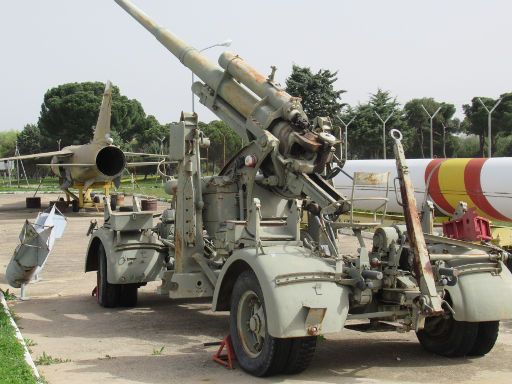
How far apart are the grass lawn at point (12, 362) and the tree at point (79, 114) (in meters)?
70.8

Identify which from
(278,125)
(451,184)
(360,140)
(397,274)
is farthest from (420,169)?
(360,140)

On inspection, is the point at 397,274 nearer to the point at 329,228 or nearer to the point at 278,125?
the point at 329,228

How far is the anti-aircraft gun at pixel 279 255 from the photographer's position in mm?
6676

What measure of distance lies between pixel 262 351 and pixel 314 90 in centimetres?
4896

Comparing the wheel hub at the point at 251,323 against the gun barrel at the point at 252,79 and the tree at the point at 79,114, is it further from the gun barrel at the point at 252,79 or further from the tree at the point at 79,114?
the tree at the point at 79,114

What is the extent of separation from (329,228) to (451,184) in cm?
1155

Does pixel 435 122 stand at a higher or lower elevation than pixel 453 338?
higher

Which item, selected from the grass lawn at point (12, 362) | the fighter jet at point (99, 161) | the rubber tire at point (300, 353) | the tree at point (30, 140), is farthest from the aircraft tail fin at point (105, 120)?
the tree at point (30, 140)

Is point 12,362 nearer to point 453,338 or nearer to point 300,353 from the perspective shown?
point 300,353

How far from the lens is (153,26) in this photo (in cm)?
1186

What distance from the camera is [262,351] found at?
→ 22.5 ft

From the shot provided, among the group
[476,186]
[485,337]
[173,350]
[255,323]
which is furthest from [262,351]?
[476,186]

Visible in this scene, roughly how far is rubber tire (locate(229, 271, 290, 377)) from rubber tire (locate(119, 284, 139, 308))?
3.83 meters

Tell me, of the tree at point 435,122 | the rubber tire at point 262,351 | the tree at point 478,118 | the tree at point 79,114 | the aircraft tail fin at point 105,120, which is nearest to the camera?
the rubber tire at point 262,351
